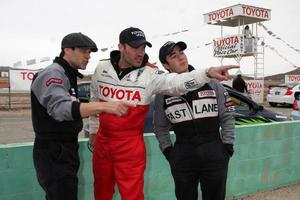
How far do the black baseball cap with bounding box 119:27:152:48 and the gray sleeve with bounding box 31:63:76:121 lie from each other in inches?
24.7

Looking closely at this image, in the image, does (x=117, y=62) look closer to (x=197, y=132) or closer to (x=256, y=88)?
(x=197, y=132)

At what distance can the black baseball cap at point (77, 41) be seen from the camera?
2527 mm

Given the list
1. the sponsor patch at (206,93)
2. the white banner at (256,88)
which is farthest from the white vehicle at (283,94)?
the sponsor patch at (206,93)

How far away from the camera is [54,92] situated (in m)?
2.31

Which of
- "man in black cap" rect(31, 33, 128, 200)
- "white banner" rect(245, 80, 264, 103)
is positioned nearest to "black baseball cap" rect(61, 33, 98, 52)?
"man in black cap" rect(31, 33, 128, 200)

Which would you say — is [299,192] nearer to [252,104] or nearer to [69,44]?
[252,104]

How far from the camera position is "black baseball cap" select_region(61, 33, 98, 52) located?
8.29 ft

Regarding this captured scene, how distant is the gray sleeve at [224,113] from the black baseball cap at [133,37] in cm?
64

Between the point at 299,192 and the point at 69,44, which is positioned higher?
the point at 69,44

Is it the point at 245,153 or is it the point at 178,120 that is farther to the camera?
the point at 245,153

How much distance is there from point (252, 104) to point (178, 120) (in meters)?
4.08

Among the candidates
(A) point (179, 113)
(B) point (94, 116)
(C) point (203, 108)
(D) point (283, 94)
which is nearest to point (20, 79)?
(B) point (94, 116)

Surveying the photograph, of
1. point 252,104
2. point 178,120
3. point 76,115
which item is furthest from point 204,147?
point 252,104

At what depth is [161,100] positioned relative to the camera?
3.15 metres
